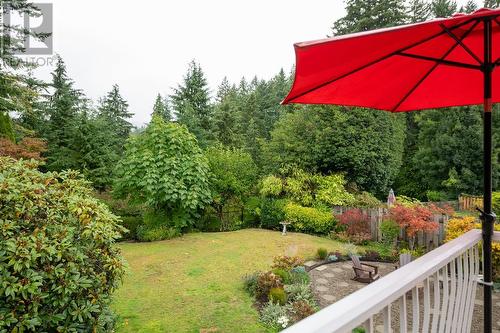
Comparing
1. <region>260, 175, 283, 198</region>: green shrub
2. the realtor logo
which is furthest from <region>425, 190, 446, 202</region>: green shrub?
the realtor logo

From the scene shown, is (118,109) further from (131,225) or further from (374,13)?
(374,13)

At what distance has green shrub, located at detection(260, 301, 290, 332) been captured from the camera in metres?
5.09

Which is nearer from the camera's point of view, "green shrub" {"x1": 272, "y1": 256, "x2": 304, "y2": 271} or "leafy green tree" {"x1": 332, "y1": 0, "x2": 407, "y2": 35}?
"green shrub" {"x1": 272, "y1": 256, "x2": 304, "y2": 271}

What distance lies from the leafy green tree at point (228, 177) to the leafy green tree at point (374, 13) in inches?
529

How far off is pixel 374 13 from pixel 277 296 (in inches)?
820

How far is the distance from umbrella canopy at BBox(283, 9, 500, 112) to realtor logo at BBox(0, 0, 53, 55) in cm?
1792

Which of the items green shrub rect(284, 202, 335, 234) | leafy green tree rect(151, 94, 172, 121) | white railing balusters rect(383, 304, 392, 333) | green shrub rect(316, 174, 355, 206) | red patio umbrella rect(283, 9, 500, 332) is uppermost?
leafy green tree rect(151, 94, 172, 121)

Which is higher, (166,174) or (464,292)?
(166,174)

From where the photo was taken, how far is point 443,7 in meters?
22.5

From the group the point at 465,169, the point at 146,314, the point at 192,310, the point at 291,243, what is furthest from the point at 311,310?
the point at 465,169

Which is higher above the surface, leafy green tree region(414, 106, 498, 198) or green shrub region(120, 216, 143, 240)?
leafy green tree region(414, 106, 498, 198)

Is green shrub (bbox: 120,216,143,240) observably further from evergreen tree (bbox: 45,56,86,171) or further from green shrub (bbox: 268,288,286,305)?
green shrub (bbox: 268,288,286,305)

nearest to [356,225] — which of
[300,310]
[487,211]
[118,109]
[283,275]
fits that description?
[283,275]

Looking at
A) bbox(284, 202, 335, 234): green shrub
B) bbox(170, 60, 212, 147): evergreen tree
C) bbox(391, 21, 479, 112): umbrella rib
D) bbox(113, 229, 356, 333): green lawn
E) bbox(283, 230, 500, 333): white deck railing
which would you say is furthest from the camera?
bbox(170, 60, 212, 147): evergreen tree
